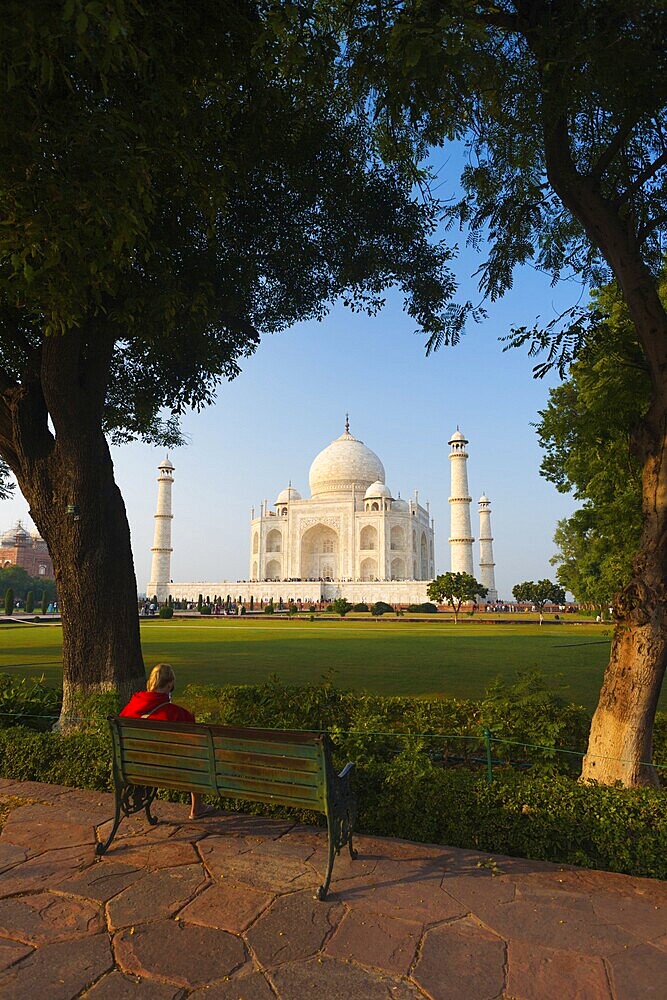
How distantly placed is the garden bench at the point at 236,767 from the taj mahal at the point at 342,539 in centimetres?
4648

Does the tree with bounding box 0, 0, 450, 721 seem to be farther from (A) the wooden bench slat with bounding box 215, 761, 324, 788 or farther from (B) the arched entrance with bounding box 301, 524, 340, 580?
(B) the arched entrance with bounding box 301, 524, 340, 580

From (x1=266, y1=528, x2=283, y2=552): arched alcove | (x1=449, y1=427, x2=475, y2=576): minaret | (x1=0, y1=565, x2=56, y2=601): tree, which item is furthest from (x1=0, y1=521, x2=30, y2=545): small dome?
(x1=449, y1=427, x2=475, y2=576): minaret

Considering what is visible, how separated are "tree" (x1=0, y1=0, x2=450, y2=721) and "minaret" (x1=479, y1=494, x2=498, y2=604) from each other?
174ft

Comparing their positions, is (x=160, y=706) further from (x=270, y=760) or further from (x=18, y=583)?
(x=18, y=583)

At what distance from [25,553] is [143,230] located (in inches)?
3219

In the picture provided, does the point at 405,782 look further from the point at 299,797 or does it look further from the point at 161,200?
the point at 161,200

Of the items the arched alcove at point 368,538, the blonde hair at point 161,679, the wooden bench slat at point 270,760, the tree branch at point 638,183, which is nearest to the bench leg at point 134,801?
the blonde hair at point 161,679

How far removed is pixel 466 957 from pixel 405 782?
4.80 feet

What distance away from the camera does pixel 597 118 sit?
5.65 meters

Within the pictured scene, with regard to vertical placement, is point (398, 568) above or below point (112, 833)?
above

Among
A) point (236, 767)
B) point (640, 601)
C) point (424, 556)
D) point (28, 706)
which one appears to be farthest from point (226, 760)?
point (424, 556)

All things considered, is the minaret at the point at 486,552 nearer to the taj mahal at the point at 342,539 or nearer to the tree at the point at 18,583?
the taj mahal at the point at 342,539

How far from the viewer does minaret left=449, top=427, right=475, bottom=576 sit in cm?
5281

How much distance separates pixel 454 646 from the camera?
15711 millimetres
